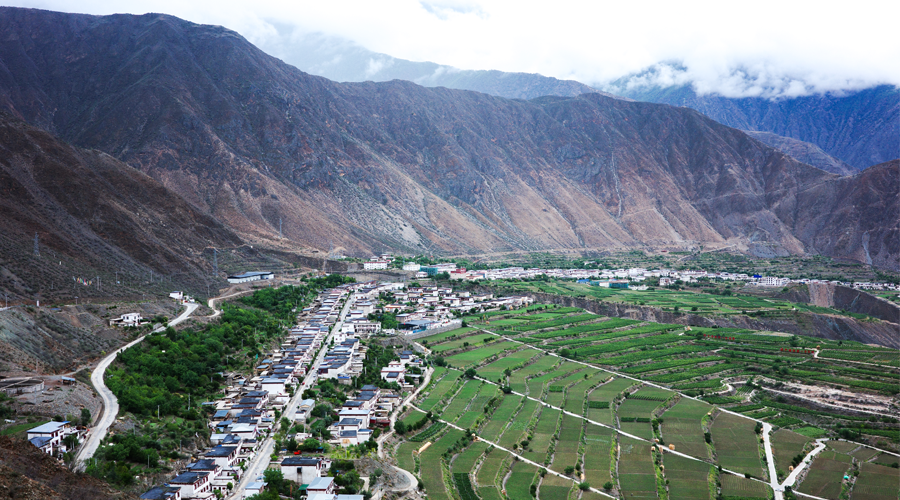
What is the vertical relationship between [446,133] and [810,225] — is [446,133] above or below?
above

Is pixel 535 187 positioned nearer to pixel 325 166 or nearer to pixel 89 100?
pixel 325 166

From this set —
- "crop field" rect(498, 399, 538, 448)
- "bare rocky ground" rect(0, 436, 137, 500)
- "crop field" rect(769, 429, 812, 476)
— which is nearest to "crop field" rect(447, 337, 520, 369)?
"crop field" rect(498, 399, 538, 448)

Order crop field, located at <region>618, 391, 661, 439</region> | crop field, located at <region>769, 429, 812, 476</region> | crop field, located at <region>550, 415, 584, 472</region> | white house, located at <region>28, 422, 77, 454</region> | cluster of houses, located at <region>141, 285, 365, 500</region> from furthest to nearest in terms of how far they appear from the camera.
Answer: crop field, located at <region>618, 391, 661, 439</region>
crop field, located at <region>769, 429, 812, 476</region>
crop field, located at <region>550, 415, 584, 472</region>
cluster of houses, located at <region>141, 285, 365, 500</region>
white house, located at <region>28, 422, 77, 454</region>

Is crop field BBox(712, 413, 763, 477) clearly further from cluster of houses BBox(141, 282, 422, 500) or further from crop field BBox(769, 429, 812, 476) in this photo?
cluster of houses BBox(141, 282, 422, 500)

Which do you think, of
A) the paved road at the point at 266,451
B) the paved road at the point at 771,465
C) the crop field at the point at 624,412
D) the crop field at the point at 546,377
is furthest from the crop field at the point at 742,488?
the paved road at the point at 266,451

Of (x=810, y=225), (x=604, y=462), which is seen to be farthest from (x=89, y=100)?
(x=810, y=225)

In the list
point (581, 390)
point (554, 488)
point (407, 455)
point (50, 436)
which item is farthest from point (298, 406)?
point (581, 390)
